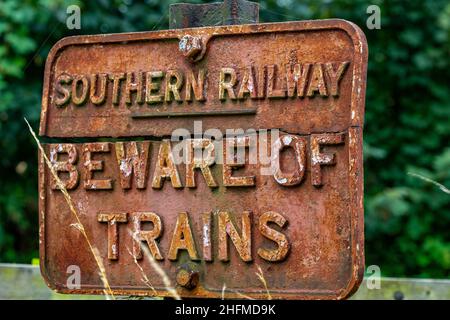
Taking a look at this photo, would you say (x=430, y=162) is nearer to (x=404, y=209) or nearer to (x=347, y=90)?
(x=404, y=209)

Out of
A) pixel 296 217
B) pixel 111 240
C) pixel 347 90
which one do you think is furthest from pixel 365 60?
pixel 111 240

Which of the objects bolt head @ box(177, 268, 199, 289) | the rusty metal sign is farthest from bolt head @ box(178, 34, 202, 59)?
bolt head @ box(177, 268, 199, 289)

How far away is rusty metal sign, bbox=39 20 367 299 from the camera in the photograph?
2.33m

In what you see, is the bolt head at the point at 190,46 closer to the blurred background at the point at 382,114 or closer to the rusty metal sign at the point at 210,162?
the rusty metal sign at the point at 210,162

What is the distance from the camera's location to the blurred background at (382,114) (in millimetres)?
5848

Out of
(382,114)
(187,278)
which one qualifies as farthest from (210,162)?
(382,114)

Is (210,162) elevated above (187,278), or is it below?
above

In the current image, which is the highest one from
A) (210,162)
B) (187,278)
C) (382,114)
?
(382,114)

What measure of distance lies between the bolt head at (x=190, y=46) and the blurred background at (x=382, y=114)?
332cm

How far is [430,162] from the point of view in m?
6.84

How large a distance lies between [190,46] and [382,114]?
473 centimetres

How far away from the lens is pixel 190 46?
2.52m

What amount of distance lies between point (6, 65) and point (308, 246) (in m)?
3.87

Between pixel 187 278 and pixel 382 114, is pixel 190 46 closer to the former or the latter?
pixel 187 278
